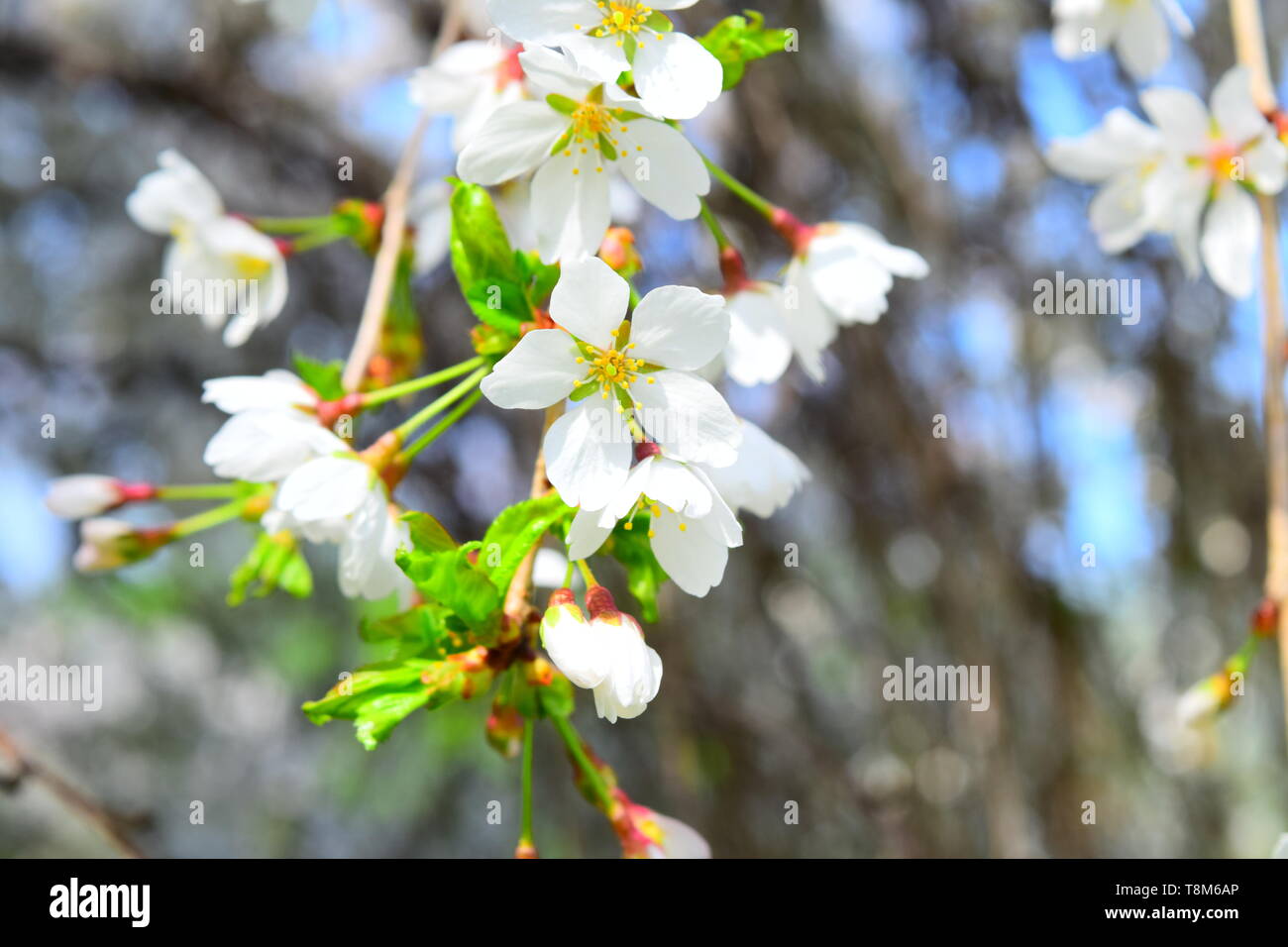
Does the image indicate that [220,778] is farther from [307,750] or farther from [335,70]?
[335,70]

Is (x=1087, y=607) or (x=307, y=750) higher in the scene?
(x=1087, y=607)

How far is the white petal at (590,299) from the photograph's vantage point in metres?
0.62

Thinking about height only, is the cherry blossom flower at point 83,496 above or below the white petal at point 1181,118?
below

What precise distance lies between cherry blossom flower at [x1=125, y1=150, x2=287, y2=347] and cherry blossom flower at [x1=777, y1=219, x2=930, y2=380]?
1.81 feet

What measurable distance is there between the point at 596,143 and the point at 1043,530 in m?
1.71

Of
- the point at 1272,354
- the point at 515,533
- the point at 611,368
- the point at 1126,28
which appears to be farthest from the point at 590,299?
the point at 1126,28

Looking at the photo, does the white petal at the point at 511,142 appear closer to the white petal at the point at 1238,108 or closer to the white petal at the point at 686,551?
the white petal at the point at 686,551

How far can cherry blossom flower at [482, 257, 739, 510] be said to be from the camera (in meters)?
0.63

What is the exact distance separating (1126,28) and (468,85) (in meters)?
0.88

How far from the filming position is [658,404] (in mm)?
670

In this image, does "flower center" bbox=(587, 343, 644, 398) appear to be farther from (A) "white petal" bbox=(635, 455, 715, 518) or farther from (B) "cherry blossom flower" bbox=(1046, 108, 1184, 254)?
(B) "cherry blossom flower" bbox=(1046, 108, 1184, 254)

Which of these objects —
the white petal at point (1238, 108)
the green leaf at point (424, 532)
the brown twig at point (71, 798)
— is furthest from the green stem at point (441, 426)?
the white petal at point (1238, 108)

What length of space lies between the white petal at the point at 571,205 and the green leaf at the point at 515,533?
7.2 inches
